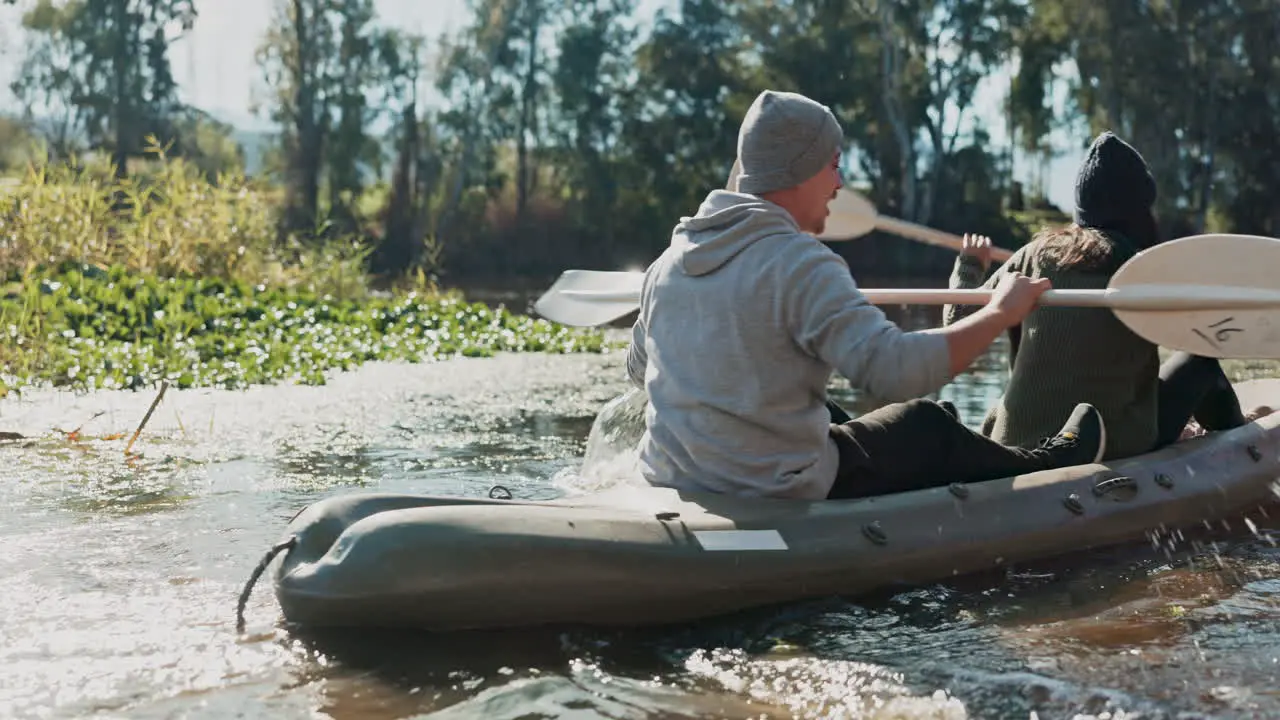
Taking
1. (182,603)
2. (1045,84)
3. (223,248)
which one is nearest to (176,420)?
(182,603)

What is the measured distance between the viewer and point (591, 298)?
4.58 metres

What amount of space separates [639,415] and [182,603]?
84.1 inches

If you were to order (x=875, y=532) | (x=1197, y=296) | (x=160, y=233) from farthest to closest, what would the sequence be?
1. (x=160, y=233)
2. (x=1197, y=296)
3. (x=875, y=532)

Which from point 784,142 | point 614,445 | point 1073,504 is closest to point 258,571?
point 784,142

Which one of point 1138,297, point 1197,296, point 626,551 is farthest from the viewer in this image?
point 1197,296

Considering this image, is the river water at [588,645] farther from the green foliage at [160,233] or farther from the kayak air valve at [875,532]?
the green foliage at [160,233]

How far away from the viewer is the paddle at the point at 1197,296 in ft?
12.1

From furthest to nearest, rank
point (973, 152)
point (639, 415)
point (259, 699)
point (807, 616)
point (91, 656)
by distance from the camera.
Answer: point (973, 152) < point (639, 415) < point (807, 616) < point (91, 656) < point (259, 699)

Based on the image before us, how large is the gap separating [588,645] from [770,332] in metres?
0.76

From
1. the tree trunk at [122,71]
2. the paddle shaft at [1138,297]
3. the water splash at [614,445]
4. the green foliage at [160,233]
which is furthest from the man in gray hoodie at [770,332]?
the tree trunk at [122,71]

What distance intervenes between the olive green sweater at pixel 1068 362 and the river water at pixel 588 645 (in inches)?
15.8

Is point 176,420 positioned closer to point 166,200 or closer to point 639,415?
point 639,415

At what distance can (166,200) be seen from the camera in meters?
11.5

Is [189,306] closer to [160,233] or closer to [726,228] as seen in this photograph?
[160,233]
